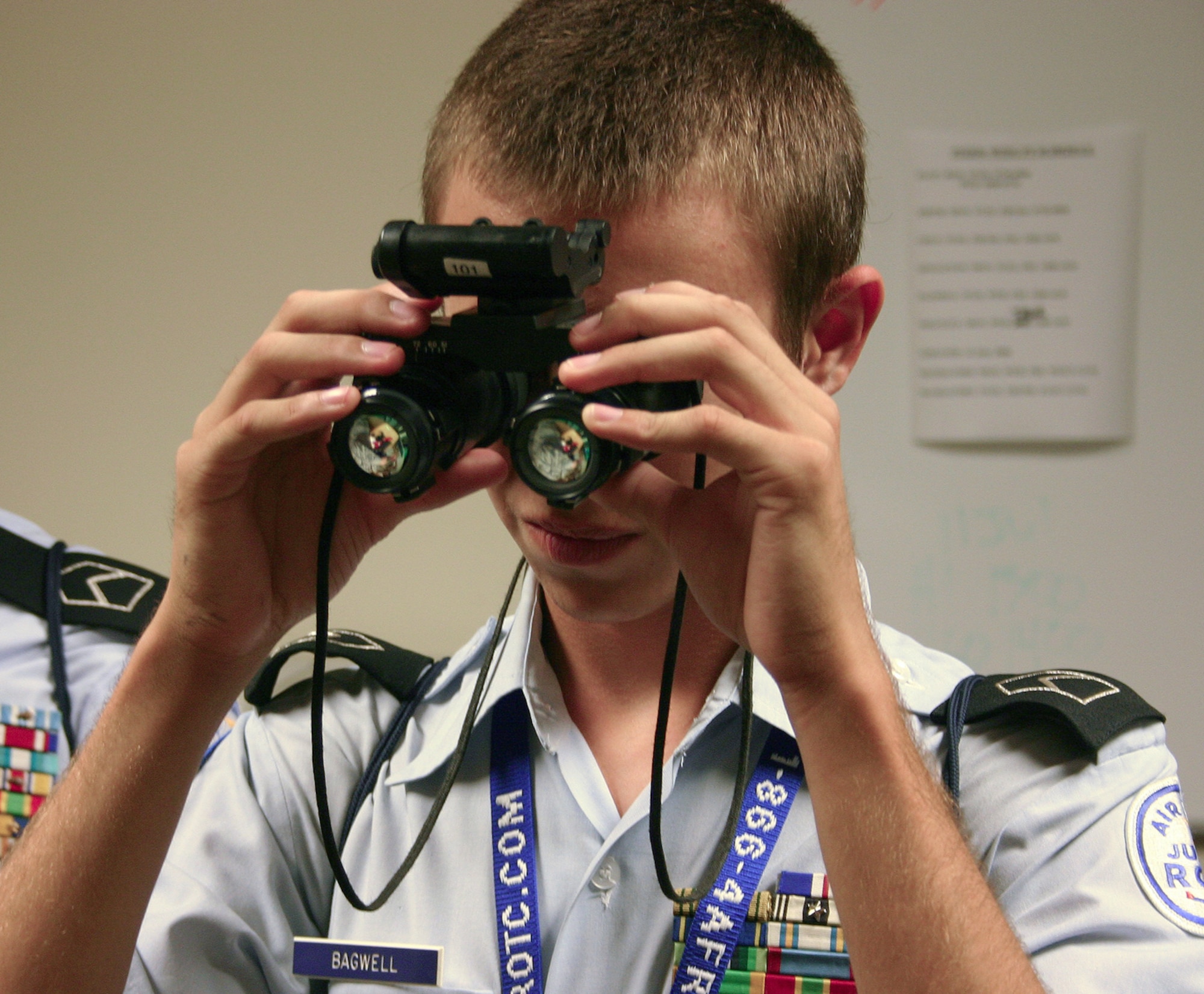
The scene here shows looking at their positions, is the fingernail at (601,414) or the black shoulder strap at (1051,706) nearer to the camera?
the fingernail at (601,414)

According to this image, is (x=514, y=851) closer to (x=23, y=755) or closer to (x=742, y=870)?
(x=742, y=870)

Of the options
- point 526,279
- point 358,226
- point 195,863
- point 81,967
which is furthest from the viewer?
point 358,226

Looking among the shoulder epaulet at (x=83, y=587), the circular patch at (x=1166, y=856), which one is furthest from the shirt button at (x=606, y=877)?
the shoulder epaulet at (x=83, y=587)

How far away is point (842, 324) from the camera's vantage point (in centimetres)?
95

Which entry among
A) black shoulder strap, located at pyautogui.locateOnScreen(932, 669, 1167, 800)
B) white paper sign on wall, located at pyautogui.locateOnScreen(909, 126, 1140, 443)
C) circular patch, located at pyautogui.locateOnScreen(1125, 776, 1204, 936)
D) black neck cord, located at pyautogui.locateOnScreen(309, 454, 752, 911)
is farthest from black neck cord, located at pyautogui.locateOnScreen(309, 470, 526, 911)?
white paper sign on wall, located at pyautogui.locateOnScreen(909, 126, 1140, 443)

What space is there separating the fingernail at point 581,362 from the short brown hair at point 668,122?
0.20m

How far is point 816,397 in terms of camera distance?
665 millimetres

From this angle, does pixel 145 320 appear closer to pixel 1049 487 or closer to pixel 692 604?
pixel 692 604

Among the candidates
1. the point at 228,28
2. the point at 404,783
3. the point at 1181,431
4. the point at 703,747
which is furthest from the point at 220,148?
the point at 1181,431

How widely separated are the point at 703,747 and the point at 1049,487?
0.76 meters

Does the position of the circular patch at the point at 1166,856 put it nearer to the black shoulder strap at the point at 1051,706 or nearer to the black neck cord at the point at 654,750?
the black shoulder strap at the point at 1051,706

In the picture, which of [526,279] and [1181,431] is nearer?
[526,279]

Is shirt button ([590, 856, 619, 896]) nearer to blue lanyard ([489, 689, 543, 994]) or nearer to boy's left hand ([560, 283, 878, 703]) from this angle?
blue lanyard ([489, 689, 543, 994])

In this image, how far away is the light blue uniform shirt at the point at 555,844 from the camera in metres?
0.79
